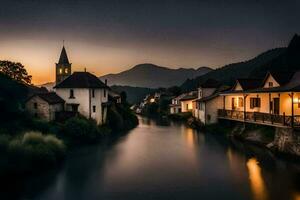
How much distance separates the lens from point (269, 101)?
1277 inches

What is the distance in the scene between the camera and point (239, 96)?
131 feet

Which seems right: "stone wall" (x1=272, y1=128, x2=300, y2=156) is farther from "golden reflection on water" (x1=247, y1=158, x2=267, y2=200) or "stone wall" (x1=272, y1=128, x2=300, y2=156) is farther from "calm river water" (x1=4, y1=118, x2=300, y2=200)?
"golden reflection on water" (x1=247, y1=158, x2=267, y2=200)

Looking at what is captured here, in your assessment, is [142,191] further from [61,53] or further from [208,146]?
[61,53]

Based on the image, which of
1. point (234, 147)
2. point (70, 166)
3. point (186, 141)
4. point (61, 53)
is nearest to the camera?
point (70, 166)

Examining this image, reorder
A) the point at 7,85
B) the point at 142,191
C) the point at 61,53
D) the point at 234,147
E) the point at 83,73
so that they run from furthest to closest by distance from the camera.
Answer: the point at 61,53, the point at 83,73, the point at 7,85, the point at 234,147, the point at 142,191

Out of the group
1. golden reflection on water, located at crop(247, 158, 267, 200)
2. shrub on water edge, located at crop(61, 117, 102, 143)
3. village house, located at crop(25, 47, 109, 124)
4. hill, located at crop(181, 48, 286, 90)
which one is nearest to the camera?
golden reflection on water, located at crop(247, 158, 267, 200)

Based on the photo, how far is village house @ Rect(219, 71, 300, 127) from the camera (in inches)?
1069

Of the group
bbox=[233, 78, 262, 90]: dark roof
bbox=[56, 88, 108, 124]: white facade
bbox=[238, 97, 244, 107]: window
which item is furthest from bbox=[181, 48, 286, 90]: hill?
bbox=[238, 97, 244, 107]: window

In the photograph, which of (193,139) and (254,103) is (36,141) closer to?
(193,139)

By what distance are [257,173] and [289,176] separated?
2.04 metres

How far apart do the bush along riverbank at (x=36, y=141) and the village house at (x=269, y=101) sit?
52.9 ft

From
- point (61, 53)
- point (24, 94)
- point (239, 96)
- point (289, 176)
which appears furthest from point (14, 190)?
point (61, 53)

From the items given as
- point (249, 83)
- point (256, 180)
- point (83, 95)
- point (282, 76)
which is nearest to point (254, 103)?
point (282, 76)

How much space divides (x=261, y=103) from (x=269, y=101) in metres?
2.11
